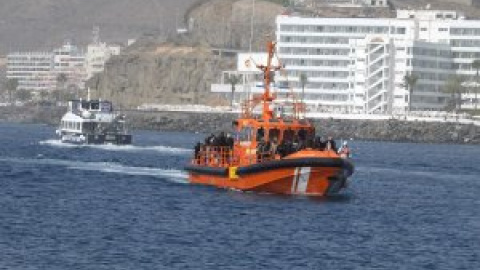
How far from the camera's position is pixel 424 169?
13050cm

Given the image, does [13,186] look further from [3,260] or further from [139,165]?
[3,260]

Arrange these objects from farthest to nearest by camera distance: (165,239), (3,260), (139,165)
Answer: (139,165) < (165,239) < (3,260)

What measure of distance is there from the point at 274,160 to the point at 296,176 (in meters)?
1.33

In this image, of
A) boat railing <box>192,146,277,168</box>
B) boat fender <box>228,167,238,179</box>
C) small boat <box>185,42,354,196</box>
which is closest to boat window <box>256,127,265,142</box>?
small boat <box>185,42,354,196</box>

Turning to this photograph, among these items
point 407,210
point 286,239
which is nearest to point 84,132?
point 407,210

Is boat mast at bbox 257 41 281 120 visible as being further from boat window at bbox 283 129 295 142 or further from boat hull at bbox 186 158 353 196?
boat hull at bbox 186 158 353 196

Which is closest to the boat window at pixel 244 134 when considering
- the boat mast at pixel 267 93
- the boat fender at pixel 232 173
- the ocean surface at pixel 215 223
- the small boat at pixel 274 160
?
the small boat at pixel 274 160

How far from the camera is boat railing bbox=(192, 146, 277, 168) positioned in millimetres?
87000

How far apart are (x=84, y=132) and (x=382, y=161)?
92.8 feet

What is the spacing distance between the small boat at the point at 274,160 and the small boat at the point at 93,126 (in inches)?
2535

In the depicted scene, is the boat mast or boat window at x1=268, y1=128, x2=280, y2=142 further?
the boat mast

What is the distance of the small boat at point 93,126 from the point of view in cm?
15625

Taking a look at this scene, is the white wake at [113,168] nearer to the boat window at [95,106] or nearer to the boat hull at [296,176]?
the boat hull at [296,176]

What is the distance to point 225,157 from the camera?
91.2 m
